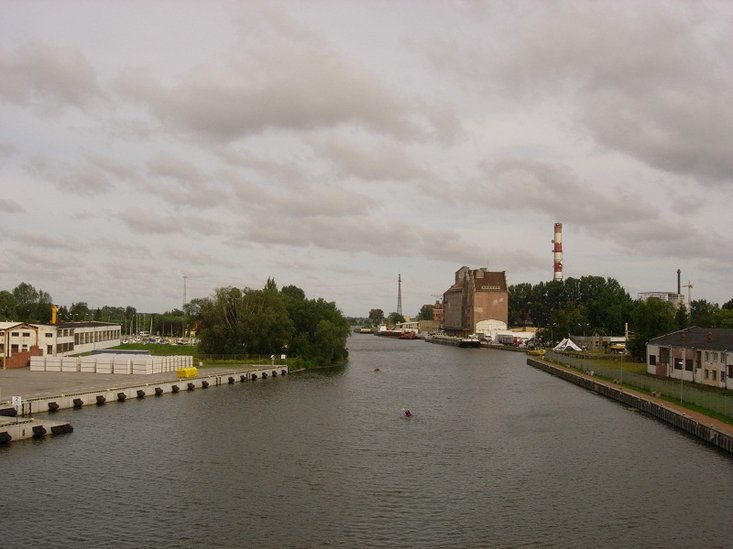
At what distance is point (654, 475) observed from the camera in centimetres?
3875

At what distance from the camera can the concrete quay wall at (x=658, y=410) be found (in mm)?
44781

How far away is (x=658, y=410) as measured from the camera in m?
57.3

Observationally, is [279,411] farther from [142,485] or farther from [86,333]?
[86,333]

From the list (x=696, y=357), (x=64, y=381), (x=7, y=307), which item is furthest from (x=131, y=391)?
(x=7, y=307)

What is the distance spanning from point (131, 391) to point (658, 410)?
1839 inches

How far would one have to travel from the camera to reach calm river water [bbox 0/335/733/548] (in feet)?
95.2

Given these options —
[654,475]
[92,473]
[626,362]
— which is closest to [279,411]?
[92,473]

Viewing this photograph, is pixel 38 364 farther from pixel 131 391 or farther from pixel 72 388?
pixel 131 391

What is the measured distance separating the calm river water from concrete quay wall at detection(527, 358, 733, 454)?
0.98 metres

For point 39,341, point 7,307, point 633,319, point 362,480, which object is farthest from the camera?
point 7,307

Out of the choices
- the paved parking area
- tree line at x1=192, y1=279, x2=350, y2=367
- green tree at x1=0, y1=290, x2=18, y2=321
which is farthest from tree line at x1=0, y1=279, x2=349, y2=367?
green tree at x1=0, y1=290, x2=18, y2=321

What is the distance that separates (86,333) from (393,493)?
99.4m

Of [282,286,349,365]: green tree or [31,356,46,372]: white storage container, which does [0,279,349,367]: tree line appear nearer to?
[282,286,349,365]: green tree

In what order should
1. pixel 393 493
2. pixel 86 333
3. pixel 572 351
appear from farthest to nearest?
pixel 572 351 → pixel 86 333 → pixel 393 493
